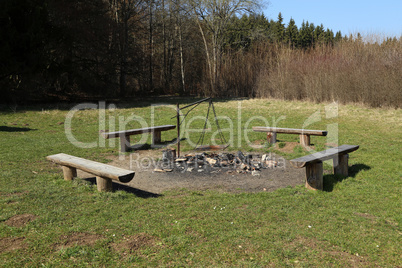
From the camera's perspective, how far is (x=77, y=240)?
3199mm

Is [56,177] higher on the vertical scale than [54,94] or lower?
lower

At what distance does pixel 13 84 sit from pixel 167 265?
602 inches

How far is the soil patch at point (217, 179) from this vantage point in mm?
5004

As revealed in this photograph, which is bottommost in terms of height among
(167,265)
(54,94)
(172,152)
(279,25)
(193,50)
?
(167,265)

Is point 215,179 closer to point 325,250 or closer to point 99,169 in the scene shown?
point 99,169

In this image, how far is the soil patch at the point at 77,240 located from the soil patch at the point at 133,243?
0.22 metres

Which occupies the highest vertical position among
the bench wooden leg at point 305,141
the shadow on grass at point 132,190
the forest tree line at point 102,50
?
the forest tree line at point 102,50

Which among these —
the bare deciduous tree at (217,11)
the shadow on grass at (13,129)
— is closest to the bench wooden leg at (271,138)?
the shadow on grass at (13,129)

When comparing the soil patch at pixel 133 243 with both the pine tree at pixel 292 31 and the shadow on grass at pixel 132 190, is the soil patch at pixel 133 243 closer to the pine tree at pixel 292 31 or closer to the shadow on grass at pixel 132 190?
the shadow on grass at pixel 132 190

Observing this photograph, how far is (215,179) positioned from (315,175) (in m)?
1.56

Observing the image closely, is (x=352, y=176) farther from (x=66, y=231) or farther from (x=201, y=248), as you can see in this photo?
(x=66, y=231)

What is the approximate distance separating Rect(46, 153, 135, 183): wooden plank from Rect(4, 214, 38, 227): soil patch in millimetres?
939

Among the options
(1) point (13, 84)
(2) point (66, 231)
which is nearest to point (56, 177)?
(2) point (66, 231)

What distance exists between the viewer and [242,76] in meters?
21.0
